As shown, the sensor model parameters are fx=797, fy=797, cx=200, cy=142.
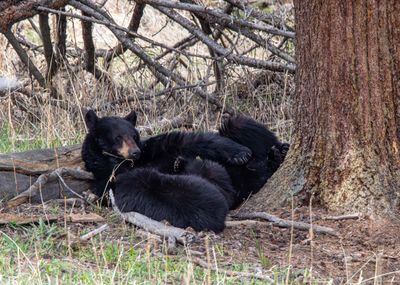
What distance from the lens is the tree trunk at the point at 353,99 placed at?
5219mm

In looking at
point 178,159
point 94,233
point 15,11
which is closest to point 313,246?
point 94,233

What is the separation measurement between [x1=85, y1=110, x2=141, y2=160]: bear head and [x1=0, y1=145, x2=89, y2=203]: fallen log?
0.31 m

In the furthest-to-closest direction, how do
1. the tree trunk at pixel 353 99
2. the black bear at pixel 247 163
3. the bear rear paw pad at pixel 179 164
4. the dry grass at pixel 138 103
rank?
1. the dry grass at pixel 138 103
2. the bear rear paw pad at pixel 179 164
3. the black bear at pixel 247 163
4. the tree trunk at pixel 353 99

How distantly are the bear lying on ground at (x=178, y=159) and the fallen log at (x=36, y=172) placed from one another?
0.19 m

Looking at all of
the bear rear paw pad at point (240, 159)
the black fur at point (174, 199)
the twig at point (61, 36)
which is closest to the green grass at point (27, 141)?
the twig at point (61, 36)

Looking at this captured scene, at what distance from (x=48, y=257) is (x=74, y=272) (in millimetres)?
486

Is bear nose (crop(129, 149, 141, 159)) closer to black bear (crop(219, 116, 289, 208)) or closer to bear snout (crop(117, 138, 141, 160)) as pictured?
bear snout (crop(117, 138, 141, 160))

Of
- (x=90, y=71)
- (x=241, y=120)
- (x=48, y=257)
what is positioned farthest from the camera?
(x=90, y=71)

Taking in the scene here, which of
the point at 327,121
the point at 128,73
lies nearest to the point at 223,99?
the point at 128,73

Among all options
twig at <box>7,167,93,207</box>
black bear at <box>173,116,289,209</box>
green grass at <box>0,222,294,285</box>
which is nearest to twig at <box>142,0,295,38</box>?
black bear at <box>173,116,289,209</box>

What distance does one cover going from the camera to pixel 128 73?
941 cm

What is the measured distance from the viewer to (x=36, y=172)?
6.41m

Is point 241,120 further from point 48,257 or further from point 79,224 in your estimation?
point 48,257

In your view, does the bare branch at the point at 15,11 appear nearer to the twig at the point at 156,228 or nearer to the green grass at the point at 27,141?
A: the green grass at the point at 27,141
